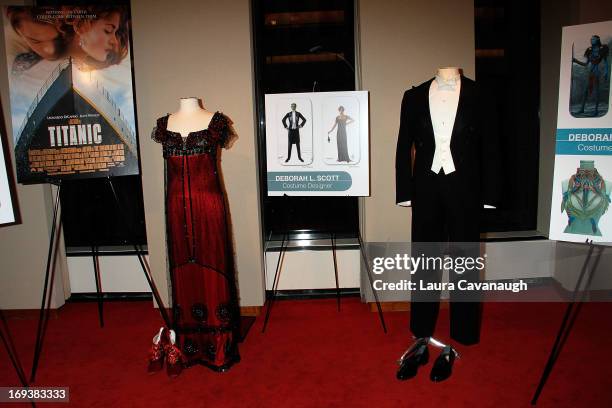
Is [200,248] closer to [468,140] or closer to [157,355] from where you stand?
[157,355]

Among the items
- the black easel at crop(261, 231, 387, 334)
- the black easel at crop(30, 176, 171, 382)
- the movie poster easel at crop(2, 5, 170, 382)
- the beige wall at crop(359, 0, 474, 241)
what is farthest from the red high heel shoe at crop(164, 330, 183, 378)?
the beige wall at crop(359, 0, 474, 241)

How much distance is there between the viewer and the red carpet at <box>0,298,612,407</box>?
2.30m

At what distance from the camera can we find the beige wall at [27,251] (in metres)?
3.42

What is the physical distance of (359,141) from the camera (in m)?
3.04

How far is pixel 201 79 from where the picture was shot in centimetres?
327

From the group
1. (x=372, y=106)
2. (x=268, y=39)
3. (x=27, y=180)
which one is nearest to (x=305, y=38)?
(x=268, y=39)

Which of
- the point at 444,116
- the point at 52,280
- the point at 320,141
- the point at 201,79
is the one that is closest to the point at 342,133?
the point at 320,141

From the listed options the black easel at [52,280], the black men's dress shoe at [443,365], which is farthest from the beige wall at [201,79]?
the black men's dress shoe at [443,365]

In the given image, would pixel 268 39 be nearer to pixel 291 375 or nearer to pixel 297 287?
pixel 297 287

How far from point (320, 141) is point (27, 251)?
2.49 meters

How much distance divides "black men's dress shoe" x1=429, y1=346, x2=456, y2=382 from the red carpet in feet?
0.19

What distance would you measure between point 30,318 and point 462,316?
3.31m

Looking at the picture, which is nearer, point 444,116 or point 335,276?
point 444,116

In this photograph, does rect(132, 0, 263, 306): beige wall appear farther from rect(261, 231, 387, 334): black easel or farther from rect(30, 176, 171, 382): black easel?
rect(30, 176, 171, 382): black easel
